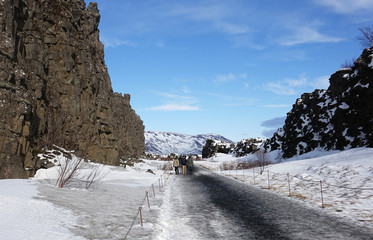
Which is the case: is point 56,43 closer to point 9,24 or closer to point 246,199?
point 9,24

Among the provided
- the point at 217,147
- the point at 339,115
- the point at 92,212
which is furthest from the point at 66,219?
the point at 217,147

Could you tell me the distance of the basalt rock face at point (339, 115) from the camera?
3497 centimetres

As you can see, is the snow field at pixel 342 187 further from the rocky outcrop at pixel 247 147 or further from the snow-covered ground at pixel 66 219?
the rocky outcrop at pixel 247 147

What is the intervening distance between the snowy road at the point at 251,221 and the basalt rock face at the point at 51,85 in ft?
28.2

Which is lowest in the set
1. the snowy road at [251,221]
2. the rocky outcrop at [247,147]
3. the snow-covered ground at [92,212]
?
the snowy road at [251,221]

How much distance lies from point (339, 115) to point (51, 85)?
1621 inches

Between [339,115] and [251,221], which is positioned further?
[339,115]

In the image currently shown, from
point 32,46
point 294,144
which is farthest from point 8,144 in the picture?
point 294,144

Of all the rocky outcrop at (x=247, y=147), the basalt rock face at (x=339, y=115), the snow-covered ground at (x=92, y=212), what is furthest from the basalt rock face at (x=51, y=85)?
the rocky outcrop at (x=247, y=147)

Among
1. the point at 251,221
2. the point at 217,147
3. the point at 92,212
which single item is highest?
the point at 217,147

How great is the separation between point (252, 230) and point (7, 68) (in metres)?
17.3

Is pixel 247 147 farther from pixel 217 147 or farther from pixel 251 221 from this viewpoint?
pixel 251 221

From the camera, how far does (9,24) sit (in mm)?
17469

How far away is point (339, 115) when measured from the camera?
42.0 meters
